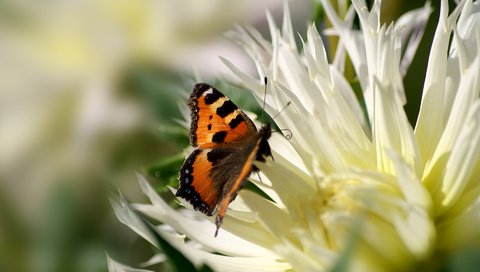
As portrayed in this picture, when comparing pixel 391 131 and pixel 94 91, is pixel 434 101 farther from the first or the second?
pixel 94 91

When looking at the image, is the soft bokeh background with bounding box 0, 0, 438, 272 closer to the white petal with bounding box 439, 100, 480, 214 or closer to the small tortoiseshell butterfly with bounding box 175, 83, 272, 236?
the small tortoiseshell butterfly with bounding box 175, 83, 272, 236

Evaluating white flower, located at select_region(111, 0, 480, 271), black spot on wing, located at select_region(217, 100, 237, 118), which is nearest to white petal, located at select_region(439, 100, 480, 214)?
white flower, located at select_region(111, 0, 480, 271)

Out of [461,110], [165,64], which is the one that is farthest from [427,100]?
[165,64]

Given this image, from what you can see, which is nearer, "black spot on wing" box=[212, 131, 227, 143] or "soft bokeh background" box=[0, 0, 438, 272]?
"soft bokeh background" box=[0, 0, 438, 272]

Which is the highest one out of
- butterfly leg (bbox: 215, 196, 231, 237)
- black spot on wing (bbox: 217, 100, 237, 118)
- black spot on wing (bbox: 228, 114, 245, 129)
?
black spot on wing (bbox: 217, 100, 237, 118)

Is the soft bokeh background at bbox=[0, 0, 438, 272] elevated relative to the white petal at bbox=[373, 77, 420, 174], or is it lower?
elevated

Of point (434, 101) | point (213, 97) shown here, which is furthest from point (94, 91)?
point (434, 101)

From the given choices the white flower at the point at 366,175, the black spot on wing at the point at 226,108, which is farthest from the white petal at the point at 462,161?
the black spot on wing at the point at 226,108

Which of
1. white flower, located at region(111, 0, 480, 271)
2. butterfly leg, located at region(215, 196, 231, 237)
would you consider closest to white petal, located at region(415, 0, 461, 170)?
white flower, located at region(111, 0, 480, 271)
